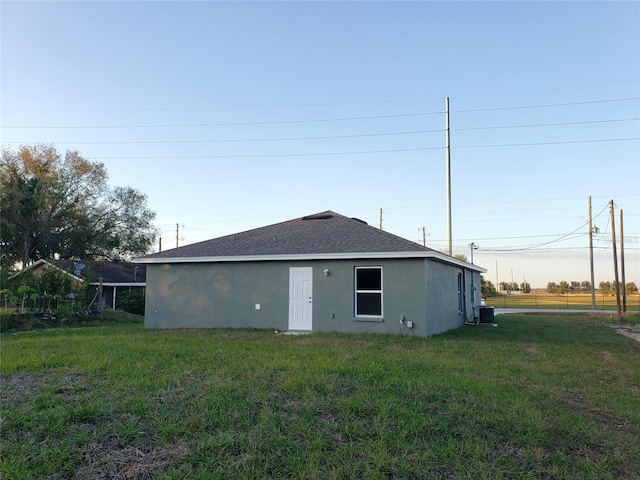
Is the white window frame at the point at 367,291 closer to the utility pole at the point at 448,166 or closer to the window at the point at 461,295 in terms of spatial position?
the window at the point at 461,295

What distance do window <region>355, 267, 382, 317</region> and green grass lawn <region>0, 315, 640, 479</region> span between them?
4.57 m

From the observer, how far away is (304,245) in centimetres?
Answer: 1354

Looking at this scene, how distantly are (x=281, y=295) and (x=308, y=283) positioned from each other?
896 mm

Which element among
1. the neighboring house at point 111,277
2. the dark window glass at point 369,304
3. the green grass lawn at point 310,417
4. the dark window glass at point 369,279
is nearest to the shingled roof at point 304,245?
the dark window glass at point 369,279

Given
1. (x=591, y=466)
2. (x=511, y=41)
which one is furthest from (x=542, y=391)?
(x=511, y=41)

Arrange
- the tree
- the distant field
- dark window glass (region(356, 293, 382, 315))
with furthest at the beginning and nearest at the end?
1. the distant field
2. the tree
3. dark window glass (region(356, 293, 382, 315))

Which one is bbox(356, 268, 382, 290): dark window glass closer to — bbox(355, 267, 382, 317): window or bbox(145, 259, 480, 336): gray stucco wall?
bbox(355, 267, 382, 317): window

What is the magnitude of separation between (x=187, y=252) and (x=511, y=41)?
11.5 m

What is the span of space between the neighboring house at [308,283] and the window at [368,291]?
1.1 inches

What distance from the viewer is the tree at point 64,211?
31.1m

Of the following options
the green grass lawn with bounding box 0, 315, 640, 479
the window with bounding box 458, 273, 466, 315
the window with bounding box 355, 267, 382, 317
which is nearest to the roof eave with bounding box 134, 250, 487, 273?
the window with bounding box 355, 267, 382, 317

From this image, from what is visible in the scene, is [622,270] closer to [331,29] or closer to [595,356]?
[595,356]

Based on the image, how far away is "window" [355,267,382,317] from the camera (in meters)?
12.6

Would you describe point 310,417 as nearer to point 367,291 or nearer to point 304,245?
point 367,291
